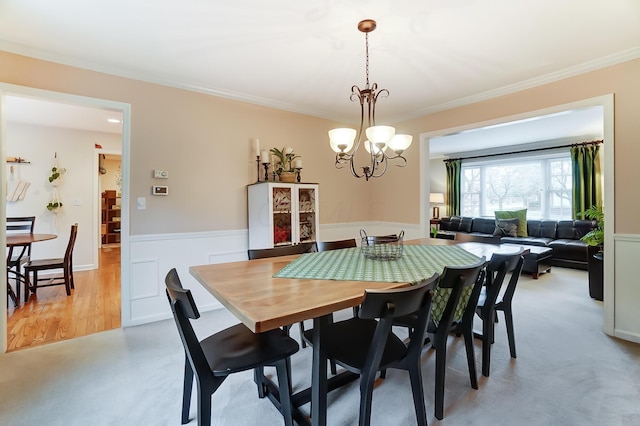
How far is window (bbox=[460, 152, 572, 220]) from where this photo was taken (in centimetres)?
609

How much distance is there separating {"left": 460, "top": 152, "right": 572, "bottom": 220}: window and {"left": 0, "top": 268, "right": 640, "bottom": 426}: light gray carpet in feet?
14.2

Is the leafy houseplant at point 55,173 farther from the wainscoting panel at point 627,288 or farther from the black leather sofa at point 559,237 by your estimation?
the wainscoting panel at point 627,288

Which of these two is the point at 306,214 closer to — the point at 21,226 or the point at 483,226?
the point at 21,226

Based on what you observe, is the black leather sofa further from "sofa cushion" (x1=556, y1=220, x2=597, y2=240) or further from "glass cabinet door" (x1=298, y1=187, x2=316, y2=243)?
"glass cabinet door" (x1=298, y1=187, x2=316, y2=243)

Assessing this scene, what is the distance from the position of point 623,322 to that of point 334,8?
338 centimetres

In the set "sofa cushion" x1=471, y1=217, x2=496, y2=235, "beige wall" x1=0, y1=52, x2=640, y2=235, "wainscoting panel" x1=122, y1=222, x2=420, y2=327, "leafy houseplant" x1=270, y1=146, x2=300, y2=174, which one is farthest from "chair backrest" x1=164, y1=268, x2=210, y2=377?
"sofa cushion" x1=471, y1=217, x2=496, y2=235

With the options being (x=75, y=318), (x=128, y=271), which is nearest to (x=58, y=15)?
(x=128, y=271)

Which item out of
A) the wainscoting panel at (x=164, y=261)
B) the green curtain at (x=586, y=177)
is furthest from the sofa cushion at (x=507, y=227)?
the wainscoting panel at (x=164, y=261)

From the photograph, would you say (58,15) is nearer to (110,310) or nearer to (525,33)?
(110,310)

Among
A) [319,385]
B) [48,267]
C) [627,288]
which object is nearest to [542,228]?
[627,288]

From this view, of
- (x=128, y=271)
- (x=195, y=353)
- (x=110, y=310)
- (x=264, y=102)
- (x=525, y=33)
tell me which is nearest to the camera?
(x=195, y=353)

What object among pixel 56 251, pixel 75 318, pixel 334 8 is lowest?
pixel 75 318

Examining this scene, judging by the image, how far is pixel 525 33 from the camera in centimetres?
221

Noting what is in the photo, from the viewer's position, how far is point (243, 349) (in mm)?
1468
